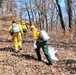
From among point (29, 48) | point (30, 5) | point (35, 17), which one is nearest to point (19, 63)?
point (29, 48)

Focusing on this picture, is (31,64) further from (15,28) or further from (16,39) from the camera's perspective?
(16,39)

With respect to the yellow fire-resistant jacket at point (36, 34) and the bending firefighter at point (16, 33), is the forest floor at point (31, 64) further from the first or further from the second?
the yellow fire-resistant jacket at point (36, 34)

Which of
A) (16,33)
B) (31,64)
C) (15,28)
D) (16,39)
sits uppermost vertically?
(15,28)

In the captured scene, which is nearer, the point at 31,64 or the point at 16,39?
the point at 31,64

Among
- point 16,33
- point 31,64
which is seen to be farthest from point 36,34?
point 16,33

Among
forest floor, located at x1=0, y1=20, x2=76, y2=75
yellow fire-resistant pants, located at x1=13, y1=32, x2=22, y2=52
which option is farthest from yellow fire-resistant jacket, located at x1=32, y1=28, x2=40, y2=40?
yellow fire-resistant pants, located at x1=13, y1=32, x2=22, y2=52

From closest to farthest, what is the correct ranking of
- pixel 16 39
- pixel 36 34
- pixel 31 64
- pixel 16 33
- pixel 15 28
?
pixel 31 64 → pixel 36 34 → pixel 15 28 → pixel 16 33 → pixel 16 39

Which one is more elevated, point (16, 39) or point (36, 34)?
point (36, 34)

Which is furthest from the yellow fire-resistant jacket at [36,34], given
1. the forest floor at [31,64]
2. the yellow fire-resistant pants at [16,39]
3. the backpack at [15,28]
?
the yellow fire-resistant pants at [16,39]

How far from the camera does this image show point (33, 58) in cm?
1449

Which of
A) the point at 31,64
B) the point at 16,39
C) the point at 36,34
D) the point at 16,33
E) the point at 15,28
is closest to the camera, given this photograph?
the point at 31,64

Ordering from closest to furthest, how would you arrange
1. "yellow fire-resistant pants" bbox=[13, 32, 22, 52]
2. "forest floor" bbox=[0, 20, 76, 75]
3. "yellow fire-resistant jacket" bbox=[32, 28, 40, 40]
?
"forest floor" bbox=[0, 20, 76, 75] < "yellow fire-resistant jacket" bbox=[32, 28, 40, 40] < "yellow fire-resistant pants" bbox=[13, 32, 22, 52]

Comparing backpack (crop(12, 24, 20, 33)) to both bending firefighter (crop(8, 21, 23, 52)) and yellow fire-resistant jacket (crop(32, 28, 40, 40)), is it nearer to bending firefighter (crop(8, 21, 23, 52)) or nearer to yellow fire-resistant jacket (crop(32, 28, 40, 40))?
bending firefighter (crop(8, 21, 23, 52))

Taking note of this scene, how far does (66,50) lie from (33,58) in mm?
3266
